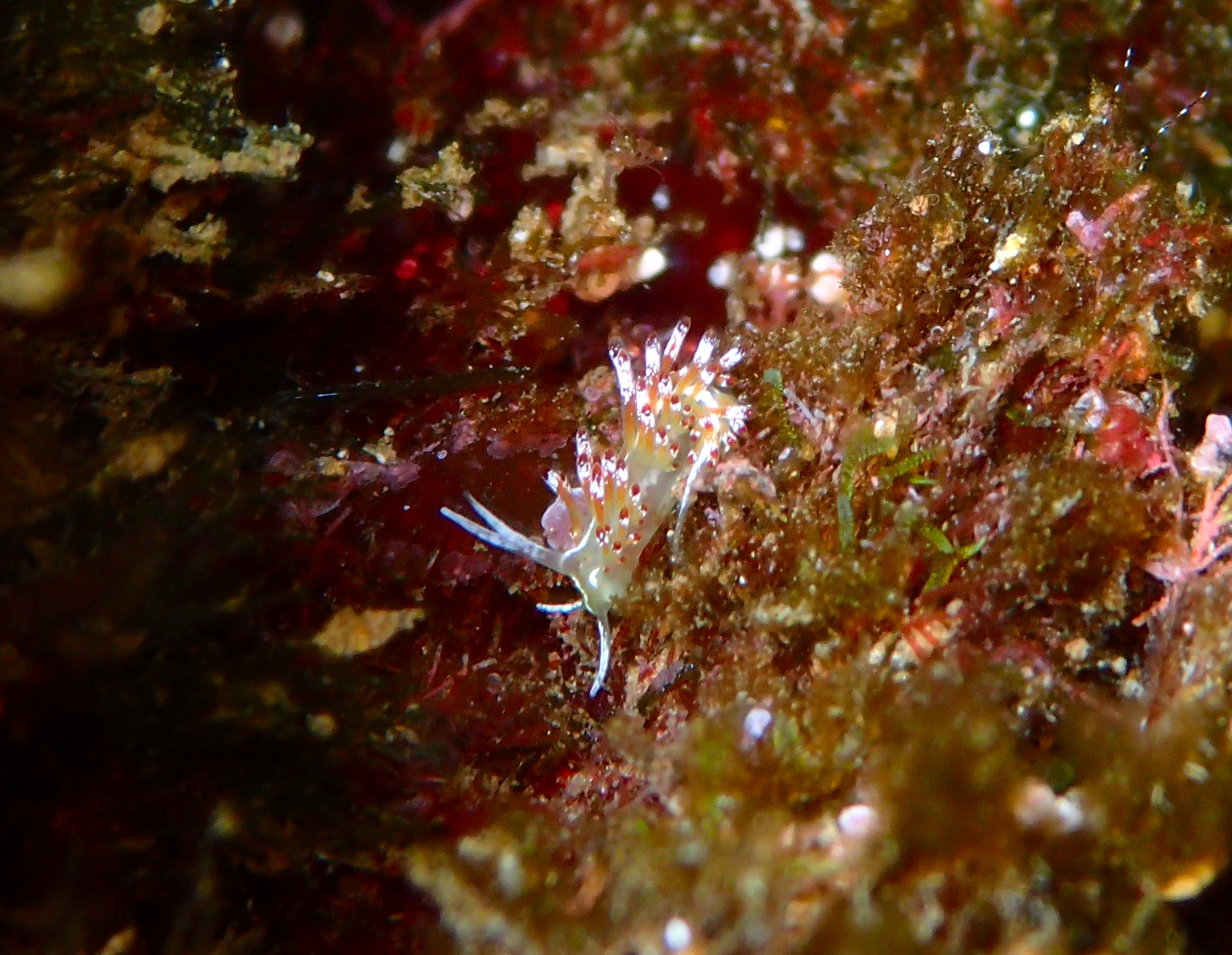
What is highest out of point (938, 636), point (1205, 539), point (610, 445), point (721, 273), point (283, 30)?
point (283, 30)

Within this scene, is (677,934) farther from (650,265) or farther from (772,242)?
(772,242)

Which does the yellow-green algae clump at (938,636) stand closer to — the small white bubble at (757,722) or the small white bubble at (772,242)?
the small white bubble at (757,722)

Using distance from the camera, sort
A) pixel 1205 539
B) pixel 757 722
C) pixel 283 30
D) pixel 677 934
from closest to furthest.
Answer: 1. pixel 677 934
2. pixel 757 722
3. pixel 1205 539
4. pixel 283 30

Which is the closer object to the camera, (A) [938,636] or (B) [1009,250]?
(A) [938,636]

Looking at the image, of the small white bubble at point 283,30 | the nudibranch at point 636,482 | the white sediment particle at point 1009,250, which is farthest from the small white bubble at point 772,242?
the small white bubble at point 283,30

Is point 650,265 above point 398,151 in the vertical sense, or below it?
below

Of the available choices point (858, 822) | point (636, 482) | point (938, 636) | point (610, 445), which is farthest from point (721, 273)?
point (858, 822)

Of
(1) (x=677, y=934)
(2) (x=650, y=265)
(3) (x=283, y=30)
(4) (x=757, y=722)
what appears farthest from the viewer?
(2) (x=650, y=265)

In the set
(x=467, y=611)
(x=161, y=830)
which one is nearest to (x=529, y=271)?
(x=467, y=611)

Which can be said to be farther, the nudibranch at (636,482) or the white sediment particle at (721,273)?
the white sediment particle at (721,273)
